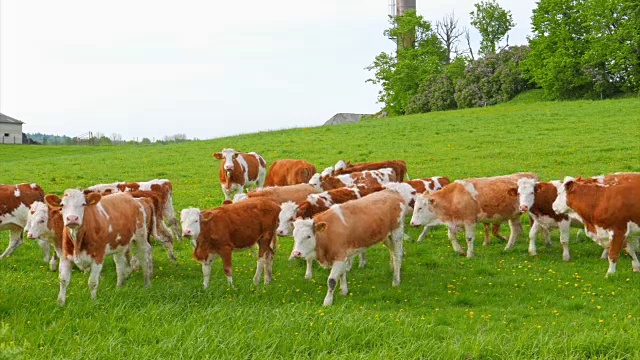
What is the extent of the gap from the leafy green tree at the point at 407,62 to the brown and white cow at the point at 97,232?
60.1m

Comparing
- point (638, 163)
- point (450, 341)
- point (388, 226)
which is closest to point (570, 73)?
point (638, 163)

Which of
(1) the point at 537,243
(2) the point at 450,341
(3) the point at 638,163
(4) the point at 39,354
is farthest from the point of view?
(3) the point at 638,163

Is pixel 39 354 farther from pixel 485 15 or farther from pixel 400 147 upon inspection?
pixel 485 15

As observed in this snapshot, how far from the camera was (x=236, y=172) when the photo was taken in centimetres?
2039

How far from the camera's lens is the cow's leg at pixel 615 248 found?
11.7 metres

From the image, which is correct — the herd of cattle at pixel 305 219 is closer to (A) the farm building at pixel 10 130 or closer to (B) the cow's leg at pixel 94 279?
(B) the cow's leg at pixel 94 279

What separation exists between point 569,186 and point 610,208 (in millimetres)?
892

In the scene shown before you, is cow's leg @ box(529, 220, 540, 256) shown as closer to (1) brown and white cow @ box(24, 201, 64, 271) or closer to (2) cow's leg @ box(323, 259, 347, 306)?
(2) cow's leg @ box(323, 259, 347, 306)

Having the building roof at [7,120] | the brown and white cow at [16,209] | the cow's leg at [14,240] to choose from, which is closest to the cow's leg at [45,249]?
the brown and white cow at [16,209]

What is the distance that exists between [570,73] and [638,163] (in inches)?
1360

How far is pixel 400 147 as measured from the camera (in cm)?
3206

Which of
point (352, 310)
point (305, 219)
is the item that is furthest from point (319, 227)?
point (352, 310)

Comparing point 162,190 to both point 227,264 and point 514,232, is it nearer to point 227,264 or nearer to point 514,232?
point 227,264

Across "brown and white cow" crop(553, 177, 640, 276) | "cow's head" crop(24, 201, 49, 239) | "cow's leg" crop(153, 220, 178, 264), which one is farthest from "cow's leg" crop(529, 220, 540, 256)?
"cow's head" crop(24, 201, 49, 239)
